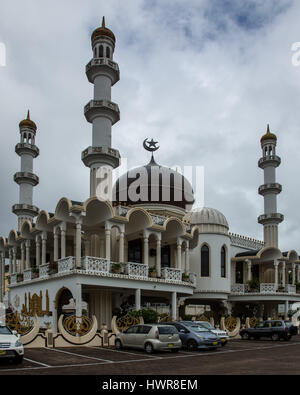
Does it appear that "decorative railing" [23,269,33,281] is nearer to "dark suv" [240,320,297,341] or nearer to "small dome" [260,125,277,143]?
"dark suv" [240,320,297,341]

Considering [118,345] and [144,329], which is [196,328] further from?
[118,345]

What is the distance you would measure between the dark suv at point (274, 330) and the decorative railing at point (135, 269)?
766cm

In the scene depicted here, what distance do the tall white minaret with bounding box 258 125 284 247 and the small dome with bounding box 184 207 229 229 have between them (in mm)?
9815

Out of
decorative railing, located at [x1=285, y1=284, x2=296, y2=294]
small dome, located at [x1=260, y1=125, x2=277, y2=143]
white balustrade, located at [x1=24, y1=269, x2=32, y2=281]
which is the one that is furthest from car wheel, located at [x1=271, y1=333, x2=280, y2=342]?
small dome, located at [x1=260, y1=125, x2=277, y2=143]

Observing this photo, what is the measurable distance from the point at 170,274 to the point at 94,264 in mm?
7023

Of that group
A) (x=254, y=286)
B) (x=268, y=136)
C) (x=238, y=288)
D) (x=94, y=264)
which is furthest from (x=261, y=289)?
(x=94, y=264)

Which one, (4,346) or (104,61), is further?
(104,61)

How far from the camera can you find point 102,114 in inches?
1433

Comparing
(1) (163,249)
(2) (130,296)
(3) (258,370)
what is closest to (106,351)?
(3) (258,370)

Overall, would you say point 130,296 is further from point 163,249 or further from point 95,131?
point 95,131

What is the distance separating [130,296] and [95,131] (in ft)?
41.1

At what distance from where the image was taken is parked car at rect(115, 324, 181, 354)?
20.6m

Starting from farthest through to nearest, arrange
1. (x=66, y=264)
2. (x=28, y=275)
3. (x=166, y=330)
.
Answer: (x=28, y=275)
(x=66, y=264)
(x=166, y=330)

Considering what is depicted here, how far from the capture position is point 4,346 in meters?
15.7
